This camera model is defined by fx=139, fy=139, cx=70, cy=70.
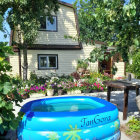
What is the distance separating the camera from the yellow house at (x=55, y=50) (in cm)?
1048

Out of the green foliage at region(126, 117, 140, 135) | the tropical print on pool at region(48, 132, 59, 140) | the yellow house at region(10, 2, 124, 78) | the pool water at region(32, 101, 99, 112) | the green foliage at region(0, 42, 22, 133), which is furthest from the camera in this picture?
the yellow house at region(10, 2, 124, 78)

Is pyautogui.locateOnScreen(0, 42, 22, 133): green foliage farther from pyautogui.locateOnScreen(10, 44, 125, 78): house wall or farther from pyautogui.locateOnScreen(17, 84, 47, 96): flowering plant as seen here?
pyautogui.locateOnScreen(10, 44, 125, 78): house wall

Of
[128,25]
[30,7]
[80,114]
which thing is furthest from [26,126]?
[30,7]

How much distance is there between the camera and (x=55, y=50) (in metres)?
11.0

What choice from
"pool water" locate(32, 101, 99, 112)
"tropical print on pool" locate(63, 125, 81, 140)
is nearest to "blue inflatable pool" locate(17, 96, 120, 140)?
"tropical print on pool" locate(63, 125, 81, 140)


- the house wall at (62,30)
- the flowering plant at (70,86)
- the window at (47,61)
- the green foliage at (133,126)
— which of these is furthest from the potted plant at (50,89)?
the green foliage at (133,126)

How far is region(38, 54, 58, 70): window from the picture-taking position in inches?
426

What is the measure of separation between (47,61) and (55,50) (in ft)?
3.53

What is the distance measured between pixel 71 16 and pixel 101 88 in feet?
21.8

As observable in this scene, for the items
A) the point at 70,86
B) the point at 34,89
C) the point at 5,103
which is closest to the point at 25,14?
the point at 34,89

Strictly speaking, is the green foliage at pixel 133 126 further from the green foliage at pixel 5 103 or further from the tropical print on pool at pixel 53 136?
the green foliage at pixel 5 103

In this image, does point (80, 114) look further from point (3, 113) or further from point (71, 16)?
point (71, 16)

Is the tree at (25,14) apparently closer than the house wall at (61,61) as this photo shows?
Yes

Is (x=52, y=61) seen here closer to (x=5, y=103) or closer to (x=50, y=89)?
(x=50, y=89)
